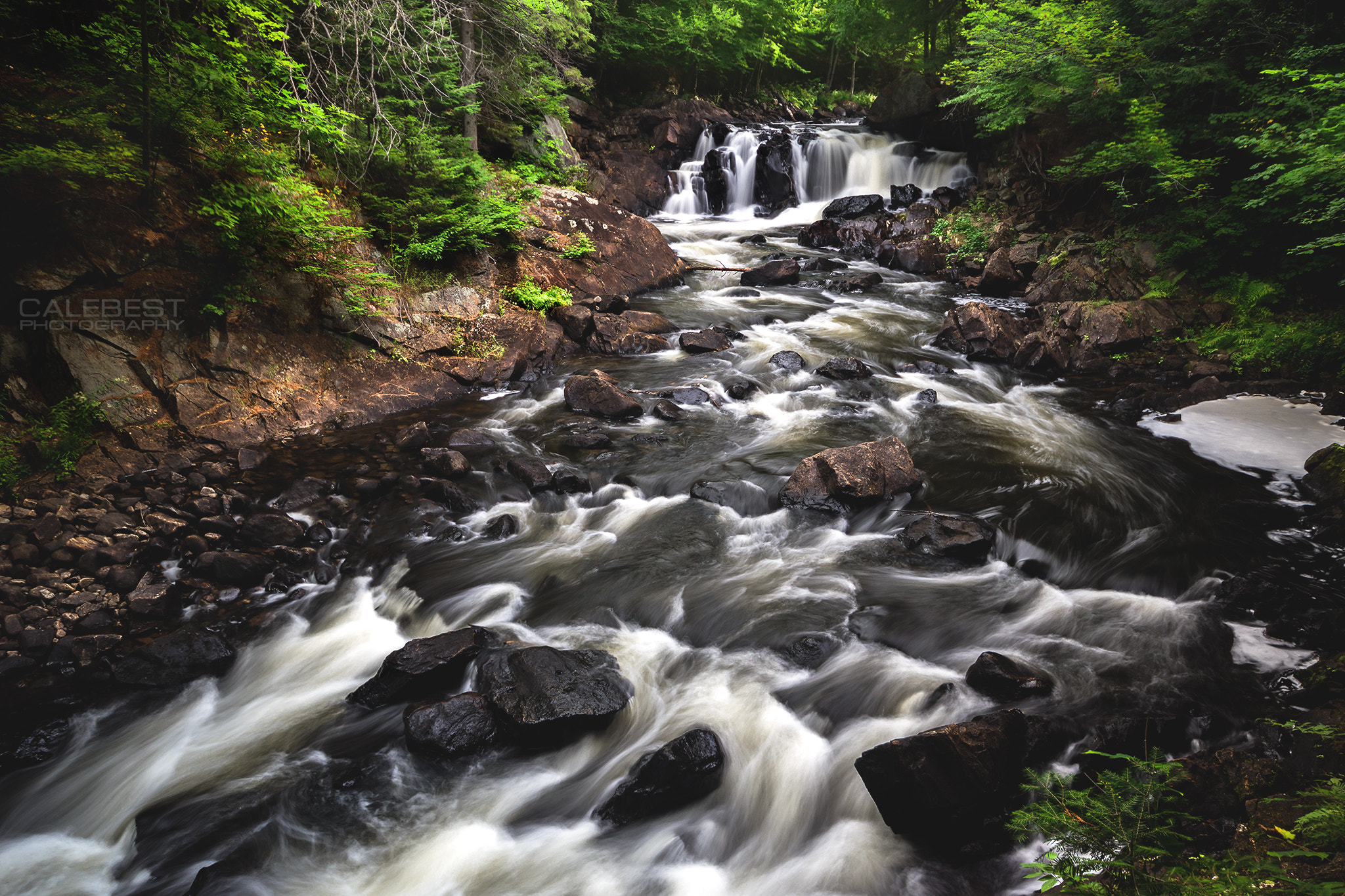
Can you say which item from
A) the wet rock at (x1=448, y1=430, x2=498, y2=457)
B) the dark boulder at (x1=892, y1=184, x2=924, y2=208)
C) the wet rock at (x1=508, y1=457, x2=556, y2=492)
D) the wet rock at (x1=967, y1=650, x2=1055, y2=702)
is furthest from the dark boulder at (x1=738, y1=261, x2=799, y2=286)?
the wet rock at (x1=967, y1=650, x2=1055, y2=702)

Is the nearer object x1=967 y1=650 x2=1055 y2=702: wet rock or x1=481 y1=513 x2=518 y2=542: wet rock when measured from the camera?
x1=967 y1=650 x2=1055 y2=702: wet rock

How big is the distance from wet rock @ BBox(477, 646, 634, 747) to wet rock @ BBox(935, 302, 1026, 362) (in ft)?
31.6

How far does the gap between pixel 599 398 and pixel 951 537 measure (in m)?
5.01

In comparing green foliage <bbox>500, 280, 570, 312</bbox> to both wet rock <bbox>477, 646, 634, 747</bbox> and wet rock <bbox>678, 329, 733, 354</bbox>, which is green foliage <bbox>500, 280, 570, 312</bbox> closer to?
wet rock <bbox>678, 329, 733, 354</bbox>

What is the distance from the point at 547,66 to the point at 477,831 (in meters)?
12.7

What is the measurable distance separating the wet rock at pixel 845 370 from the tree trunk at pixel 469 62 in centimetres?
680

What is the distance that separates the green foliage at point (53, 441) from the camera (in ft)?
19.5

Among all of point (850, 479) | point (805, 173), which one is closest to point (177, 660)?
point (850, 479)

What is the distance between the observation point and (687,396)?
9.83 meters

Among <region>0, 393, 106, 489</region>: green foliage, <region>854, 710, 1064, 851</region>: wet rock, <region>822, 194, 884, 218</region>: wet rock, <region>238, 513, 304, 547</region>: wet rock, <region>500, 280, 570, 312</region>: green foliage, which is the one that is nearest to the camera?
<region>854, 710, 1064, 851</region>: wet rock

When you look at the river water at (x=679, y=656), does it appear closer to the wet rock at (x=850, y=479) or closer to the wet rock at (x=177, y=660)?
the wet rock at (x=177, y=660)

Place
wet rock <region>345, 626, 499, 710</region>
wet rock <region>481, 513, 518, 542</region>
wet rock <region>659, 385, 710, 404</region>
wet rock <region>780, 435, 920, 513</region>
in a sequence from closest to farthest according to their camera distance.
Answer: wet rock <region>345, 626, 499, 710</region>
wet rock <region>481, 513, 518, 542</region>
wet rock <region>780, 435, 920, 513</region>
wet rock <region>659, 385, 710, 404</region>

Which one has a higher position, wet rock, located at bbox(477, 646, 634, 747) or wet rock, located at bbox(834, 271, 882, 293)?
wet rock, located at bbox(834, 271, 882, 293)

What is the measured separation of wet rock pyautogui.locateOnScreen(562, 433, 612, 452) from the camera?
8.40 metres
